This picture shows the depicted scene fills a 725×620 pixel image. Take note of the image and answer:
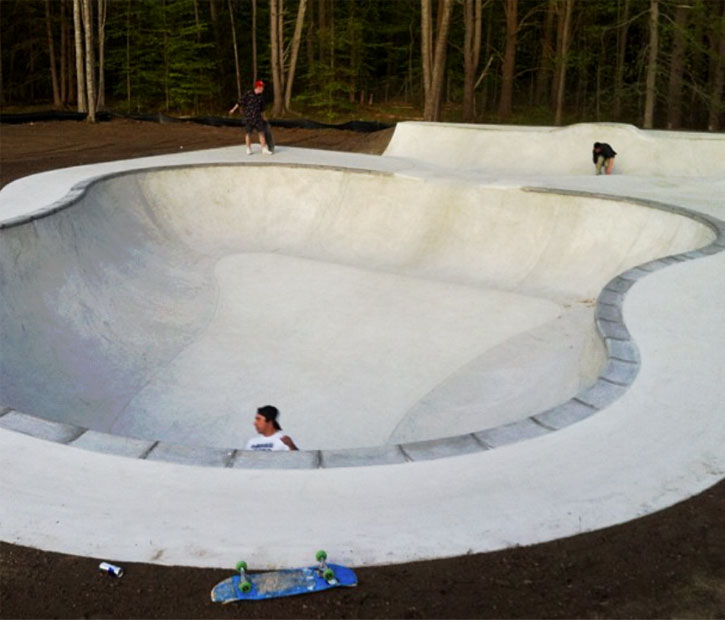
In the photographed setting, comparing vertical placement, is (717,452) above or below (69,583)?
above

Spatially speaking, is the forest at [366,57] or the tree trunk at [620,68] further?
the forest at [366,57]

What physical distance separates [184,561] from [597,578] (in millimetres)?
1991

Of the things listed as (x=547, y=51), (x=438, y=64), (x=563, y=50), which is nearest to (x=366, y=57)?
(x=547, y=51)

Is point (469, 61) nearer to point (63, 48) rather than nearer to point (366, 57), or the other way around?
point (366, 57)

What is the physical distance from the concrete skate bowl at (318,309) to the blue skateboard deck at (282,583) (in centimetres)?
116

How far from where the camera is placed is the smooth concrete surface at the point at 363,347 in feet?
13.9

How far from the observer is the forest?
87.0 ft

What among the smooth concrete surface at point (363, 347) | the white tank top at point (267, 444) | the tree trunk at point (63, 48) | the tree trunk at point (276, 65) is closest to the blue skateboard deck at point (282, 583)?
the smooth concrete surface at point (363, 347)

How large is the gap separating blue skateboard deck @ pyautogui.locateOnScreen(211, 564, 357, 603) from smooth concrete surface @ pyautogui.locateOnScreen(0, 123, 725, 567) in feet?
0.52

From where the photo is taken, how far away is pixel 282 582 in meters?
3.60

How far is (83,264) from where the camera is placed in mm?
11352

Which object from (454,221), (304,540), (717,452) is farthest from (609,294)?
(454,221)

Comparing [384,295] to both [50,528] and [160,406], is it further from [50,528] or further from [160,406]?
[50,528]

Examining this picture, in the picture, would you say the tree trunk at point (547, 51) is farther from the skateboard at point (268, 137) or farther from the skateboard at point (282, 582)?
the skateboard at point (282, 582)
